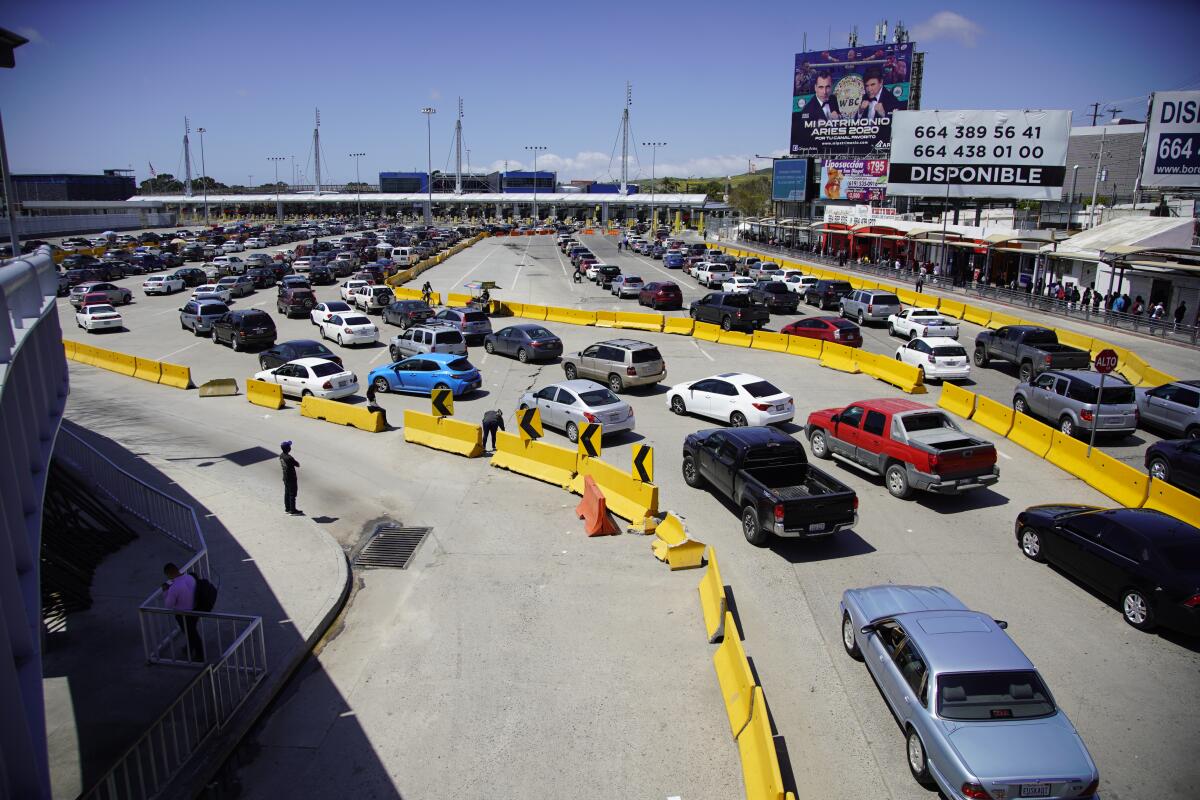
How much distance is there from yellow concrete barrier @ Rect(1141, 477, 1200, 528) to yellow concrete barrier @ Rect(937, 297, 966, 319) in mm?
25941

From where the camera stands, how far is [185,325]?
127 ft

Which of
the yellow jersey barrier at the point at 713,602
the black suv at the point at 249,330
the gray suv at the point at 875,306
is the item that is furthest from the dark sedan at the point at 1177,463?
the black suv at the point at 249,330

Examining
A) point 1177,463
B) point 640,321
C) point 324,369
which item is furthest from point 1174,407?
point 324,369

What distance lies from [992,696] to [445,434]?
48.6ft

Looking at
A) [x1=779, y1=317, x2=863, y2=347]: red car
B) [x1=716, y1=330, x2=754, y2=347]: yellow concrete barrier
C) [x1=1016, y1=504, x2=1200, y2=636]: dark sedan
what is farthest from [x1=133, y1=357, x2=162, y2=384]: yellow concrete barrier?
[x1=1016, y1=504, x2=1200, y2=636]: dark sedan

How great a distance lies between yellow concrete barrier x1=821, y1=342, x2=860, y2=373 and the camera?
28.5 m

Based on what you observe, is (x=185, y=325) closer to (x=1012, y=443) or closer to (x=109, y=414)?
(x=109, y=414)

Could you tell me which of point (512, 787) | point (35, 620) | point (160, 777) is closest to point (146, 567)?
point (160, 777)

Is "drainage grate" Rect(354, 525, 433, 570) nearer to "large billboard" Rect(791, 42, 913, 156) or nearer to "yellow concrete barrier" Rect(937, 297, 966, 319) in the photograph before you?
"yellow concrete barrier" Rect(937, 297, 966, 319)

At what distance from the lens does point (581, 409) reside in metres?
19.8

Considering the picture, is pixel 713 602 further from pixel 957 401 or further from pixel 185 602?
pixel 957 401

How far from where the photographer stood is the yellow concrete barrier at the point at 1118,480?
1560 centimetres

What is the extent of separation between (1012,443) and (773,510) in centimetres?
1028

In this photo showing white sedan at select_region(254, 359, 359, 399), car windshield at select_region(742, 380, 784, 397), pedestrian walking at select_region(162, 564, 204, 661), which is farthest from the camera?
white sedan at select_region(254, 359, 359, 399)
